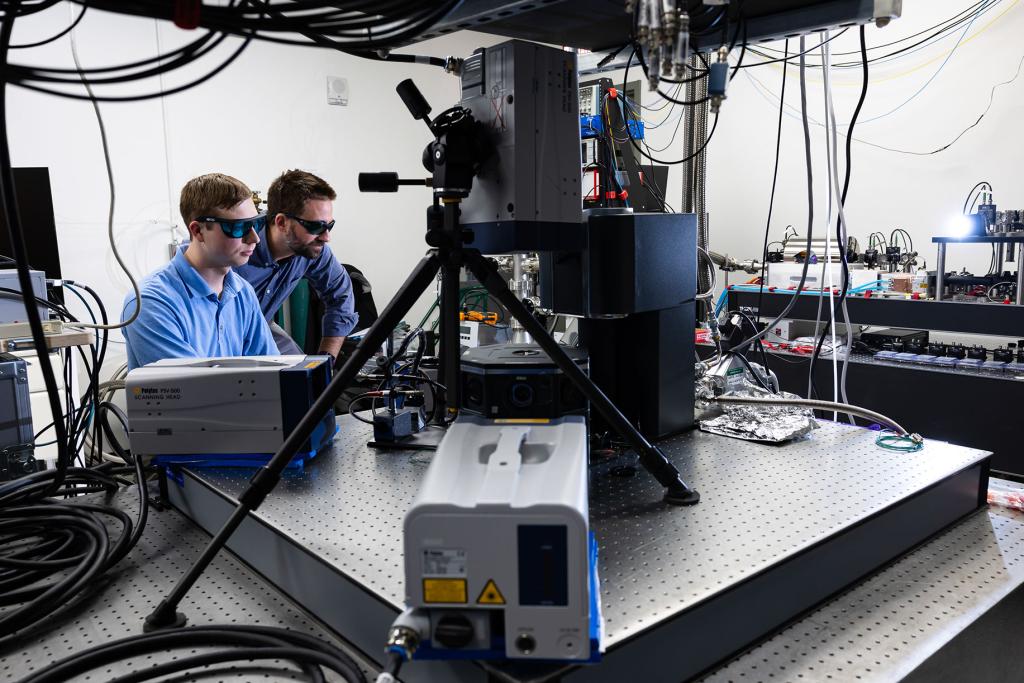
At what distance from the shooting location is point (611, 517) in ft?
3.10

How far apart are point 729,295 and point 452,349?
113 inches

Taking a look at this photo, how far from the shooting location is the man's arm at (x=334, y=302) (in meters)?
2.94

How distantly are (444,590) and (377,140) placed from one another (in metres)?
4.26

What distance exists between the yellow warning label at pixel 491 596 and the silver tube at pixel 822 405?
0.93 meters

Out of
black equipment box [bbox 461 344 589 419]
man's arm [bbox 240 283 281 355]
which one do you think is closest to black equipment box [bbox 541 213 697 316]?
black equipment box [bbox 461 344 589 419]

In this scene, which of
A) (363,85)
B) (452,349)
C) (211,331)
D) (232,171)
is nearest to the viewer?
(452,349)

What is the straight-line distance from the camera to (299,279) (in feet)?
9.53

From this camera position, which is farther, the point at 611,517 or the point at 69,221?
the point at 69,221

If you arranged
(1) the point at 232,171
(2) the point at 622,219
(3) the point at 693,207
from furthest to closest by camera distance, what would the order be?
(1) the point at 232,171
(3) the point at 693,207
(2) the point at 622,219

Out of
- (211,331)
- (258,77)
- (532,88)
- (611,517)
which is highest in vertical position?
(258,77)

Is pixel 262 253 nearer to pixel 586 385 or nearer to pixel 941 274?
pixel 586 385

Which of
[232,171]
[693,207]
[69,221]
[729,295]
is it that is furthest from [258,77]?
[693,207]

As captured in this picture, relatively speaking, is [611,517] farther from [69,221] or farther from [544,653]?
[69,221]

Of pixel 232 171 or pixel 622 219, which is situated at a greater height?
pixel 232 171
